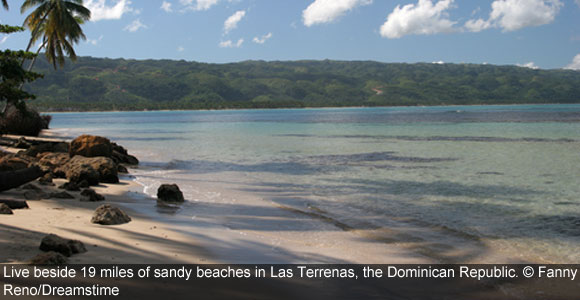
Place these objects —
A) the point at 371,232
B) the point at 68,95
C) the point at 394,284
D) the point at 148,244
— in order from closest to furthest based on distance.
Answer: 1. the point at 394,284
2. the point at 148,244
3. the point at 371,232
4. the point at 68,95

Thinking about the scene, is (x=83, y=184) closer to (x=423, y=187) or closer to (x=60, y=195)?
(x=60, y=195)

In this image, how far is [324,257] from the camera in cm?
526

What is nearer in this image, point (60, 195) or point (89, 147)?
point (60, 195)

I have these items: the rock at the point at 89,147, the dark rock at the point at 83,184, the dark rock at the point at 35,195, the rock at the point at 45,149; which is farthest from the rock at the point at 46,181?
the rock at the point at 45,149

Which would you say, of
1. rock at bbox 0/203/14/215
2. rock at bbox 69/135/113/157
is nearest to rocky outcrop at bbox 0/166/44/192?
rock at bbox 0/203/14/215

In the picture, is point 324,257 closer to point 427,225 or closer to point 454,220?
point 427,225

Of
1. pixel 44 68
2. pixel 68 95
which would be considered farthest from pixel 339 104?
pixel 44 68

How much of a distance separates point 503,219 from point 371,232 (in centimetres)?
276

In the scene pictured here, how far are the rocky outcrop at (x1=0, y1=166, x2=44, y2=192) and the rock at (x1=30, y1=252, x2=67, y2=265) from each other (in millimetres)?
4246

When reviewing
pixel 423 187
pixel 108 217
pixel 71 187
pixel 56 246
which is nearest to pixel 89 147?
pixel 71 187

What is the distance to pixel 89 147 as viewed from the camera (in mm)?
13164

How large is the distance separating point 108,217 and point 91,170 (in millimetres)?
4515

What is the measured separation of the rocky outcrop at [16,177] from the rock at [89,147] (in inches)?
210

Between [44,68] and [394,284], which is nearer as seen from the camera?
[394,284]
